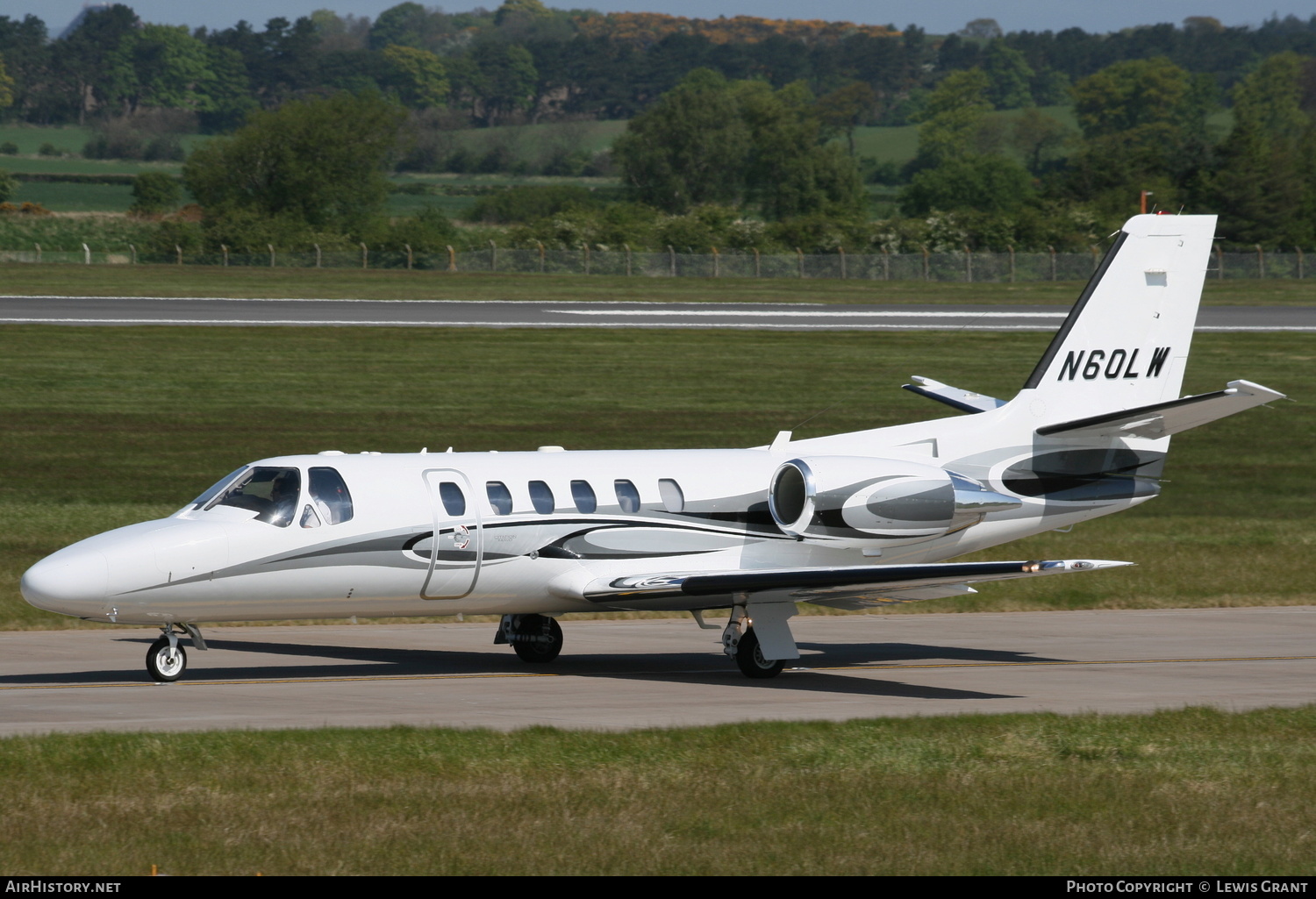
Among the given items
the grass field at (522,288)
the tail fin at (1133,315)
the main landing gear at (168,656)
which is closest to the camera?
the main landing gear at (168,656)

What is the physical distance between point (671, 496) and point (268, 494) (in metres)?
4.47

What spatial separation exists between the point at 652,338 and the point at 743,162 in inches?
3995

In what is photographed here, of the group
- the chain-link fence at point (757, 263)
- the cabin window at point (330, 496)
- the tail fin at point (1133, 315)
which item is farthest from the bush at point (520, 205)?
the cabin window at point (330, 496)

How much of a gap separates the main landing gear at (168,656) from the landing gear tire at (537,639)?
12.9 feet

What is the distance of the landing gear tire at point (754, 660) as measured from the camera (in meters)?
19.1

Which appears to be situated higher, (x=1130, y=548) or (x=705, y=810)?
(x=705, y=810)

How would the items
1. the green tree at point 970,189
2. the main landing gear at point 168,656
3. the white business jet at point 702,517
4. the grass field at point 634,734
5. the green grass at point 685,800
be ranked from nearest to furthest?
1. the green grass at point 685,800
2. the grass field at point 634,734
3. the white business jet at point 702,517
4. the main landing gear at point 168,656
5. the green tree at point 970,189

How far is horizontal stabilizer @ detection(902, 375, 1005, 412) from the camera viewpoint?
22.6 meters

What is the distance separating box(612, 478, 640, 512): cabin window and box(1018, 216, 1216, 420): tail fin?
5930mm

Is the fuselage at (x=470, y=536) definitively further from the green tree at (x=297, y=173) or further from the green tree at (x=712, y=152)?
the green tree at (x=712, y=152)

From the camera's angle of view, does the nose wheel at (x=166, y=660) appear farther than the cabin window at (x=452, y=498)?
No
